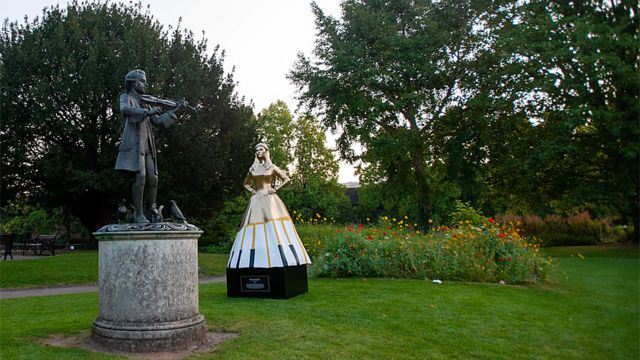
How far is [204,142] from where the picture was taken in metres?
22.3

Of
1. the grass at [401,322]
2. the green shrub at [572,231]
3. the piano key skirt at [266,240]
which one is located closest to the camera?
the grass at [401,322]

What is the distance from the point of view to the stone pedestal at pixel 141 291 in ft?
18.8

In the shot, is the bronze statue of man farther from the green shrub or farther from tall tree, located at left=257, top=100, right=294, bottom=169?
tall tree, located at left=257, top=100, right=294, bottom=169

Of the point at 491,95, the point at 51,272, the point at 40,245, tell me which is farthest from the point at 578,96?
the point at 40,245

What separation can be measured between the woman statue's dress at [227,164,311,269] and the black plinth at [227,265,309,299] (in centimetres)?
11

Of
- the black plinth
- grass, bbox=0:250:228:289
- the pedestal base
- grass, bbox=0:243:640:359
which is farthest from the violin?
grass, bbox=0:250:228:289

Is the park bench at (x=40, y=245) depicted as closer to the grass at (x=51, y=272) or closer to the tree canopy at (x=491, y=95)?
the grass at (x=51, y=272)

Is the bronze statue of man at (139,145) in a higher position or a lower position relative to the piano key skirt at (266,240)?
higher

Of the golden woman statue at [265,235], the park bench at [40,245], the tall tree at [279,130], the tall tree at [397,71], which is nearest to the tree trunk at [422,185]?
the tall tree at [397,71]

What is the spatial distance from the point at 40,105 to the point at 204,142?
6.97 m

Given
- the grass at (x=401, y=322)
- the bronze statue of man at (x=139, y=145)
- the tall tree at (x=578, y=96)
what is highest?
the tall tree at (x=578, y=96)

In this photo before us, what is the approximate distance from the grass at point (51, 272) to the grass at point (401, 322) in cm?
413

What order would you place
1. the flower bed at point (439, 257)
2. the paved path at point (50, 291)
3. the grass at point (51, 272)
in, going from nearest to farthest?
the flower bed at point (439, 257) < the paved path at point (50, 291) < the grass at point (51, 272)

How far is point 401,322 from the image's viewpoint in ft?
23.9
